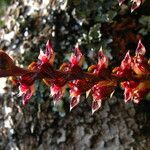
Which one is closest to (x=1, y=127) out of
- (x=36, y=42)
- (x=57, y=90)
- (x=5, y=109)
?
(x=5, y=109)

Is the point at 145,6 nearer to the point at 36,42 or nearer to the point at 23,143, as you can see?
the point at 36,42

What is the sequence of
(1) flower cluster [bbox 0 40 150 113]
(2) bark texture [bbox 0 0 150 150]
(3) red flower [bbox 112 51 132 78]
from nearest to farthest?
(1) flower cluster [bbox 0 40 150 113] → (3) red flower [bbox 112 51 132 78] → (2) bark texture [bbox 0 0 150 150]

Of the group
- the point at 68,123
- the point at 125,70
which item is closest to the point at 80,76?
the point at 125,70

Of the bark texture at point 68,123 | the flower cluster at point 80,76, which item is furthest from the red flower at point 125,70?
the bark texture at point 68,123

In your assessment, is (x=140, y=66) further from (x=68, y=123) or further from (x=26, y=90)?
(x=68, y=123)

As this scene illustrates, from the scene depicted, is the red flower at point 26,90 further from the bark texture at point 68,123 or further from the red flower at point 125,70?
the bark texture at point 68,123

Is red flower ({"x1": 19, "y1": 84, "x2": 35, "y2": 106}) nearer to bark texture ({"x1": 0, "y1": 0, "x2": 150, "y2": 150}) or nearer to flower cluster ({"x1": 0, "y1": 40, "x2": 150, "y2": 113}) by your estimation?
flower cluster ({"x1": 0, "y1": 40, "x2": 150, "y2": 113})

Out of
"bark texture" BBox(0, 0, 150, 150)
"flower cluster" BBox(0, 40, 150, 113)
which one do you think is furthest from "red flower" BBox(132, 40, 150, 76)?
"bark texture" BBox(0, 0, 150, 150)

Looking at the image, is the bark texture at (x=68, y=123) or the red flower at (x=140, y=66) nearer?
the red flower at (x=140, y=66)
